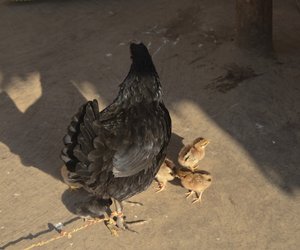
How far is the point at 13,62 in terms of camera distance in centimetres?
724

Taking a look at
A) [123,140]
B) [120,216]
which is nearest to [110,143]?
[123,140]

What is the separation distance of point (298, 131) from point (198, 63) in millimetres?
1929

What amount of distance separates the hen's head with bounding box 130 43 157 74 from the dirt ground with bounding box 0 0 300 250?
124cm

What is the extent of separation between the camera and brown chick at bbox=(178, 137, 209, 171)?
4848mm

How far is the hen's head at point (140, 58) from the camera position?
4379 mm

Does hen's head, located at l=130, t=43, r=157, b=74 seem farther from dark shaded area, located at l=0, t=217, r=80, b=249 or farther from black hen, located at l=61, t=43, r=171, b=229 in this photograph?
dark shaded area, located at l=0, t=217, r=80, b=249

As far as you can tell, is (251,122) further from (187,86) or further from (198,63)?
(198,63)

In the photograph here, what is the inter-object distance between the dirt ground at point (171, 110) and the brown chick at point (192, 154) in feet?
0.85

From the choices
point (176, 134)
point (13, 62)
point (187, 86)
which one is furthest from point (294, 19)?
point (13, 62)

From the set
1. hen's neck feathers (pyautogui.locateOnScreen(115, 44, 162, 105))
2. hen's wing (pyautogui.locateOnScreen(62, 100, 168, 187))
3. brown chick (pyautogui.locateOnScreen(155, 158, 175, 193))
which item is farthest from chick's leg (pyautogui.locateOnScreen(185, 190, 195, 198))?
hen's neck feathers (pyautogui.locateOnScreen(115, 44, 162, 105))

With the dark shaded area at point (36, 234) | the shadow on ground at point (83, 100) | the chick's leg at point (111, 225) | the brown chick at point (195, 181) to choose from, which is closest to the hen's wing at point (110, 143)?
the brown chick at point (195, 181)

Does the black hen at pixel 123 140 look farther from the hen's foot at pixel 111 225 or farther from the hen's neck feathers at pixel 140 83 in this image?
the hen's foot at pixel 111 225

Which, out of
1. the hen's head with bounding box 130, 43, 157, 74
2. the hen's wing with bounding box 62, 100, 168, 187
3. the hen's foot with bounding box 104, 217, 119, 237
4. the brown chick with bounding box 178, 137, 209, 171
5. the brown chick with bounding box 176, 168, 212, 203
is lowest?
the hen's foot with bounding box 104, 217, 119, 237

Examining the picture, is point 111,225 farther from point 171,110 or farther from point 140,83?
point 171,110
